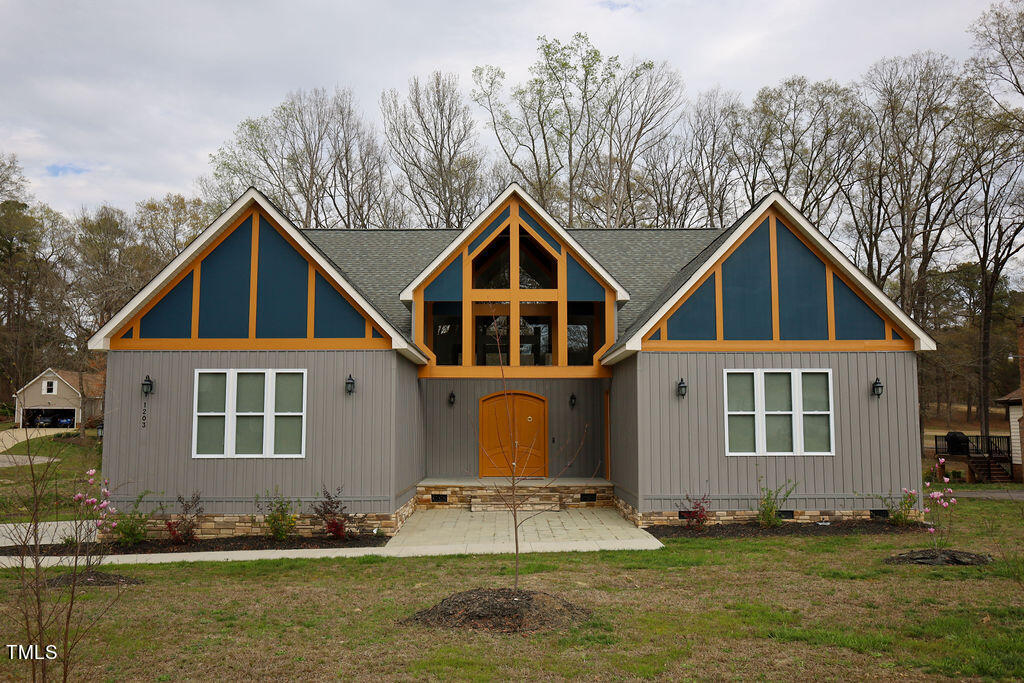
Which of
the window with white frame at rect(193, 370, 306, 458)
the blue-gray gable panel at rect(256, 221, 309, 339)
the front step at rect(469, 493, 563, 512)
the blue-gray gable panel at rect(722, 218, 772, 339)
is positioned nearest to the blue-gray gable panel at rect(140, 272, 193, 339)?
the window with white frame at rect(193, 370, 306, 458)

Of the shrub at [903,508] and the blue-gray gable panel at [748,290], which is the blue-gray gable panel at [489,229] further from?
the shrub at [903,508]

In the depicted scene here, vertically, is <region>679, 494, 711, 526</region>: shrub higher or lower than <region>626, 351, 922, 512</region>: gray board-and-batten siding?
lower

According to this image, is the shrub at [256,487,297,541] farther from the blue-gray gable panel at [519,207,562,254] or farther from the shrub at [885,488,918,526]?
the shrub at [885,488,918,526]

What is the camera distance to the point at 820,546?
31.8 ft

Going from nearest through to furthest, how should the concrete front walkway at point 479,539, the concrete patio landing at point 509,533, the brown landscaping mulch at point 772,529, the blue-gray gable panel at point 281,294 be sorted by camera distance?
the concrete front walkway at point 479,539
the concrete patio landing at point 509,533
the brown landscaping mulch at point 772,529
the blue-gray gable panel at point 281,294

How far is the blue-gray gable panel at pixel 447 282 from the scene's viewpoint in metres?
13.6

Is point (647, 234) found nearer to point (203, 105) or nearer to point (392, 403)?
point (392, 403)

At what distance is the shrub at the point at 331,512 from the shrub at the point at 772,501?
689 centimetres

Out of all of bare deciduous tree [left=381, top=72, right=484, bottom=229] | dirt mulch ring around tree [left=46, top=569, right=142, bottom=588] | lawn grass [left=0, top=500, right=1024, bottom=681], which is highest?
bare deciduous tree [left=381, top=72, right=484, bottom=229]

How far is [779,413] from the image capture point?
1155 centimetres

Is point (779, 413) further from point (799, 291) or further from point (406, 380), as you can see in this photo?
point (406, 380)

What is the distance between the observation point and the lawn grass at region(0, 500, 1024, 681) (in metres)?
5.12

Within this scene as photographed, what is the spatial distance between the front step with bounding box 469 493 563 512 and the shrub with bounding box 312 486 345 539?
3.45m

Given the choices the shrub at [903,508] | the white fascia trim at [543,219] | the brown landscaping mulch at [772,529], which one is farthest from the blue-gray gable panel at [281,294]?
the shrub at [903,508]
